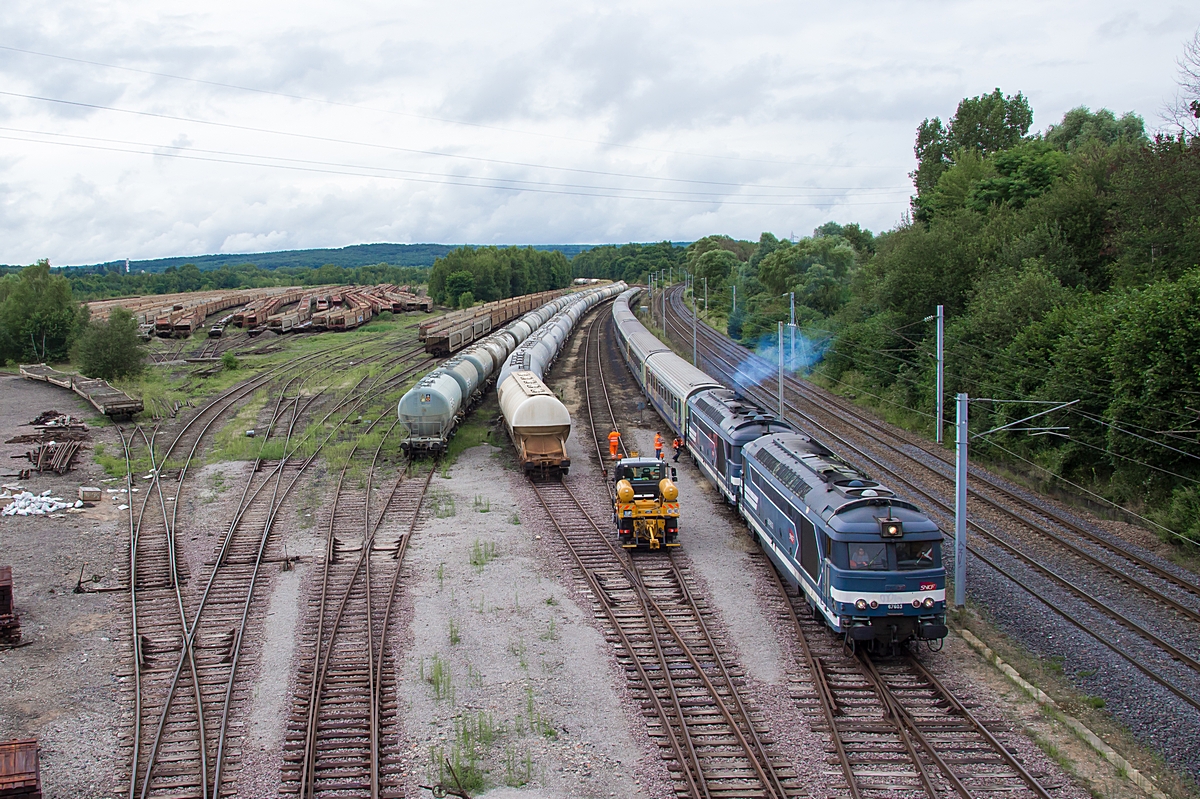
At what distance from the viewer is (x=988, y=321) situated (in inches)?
1320

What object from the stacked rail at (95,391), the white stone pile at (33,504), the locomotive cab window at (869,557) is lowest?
the white stone pile at (33,504)

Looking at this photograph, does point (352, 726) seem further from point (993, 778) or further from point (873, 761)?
point (993, 778)

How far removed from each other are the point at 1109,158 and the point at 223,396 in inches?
1747

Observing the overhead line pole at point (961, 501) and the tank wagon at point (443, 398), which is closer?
the overhead line pole at point (961, 501)

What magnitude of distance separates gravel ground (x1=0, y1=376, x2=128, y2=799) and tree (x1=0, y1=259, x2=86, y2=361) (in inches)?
1443

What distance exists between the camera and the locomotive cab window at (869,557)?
15.1 meters

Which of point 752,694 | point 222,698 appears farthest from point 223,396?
point 752,694

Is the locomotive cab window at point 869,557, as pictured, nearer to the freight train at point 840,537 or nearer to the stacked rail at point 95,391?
the freight train at point 840,537

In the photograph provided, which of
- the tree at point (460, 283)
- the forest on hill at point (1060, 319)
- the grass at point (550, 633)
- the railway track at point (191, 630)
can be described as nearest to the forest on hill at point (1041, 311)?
the forest on hill at point (1060, 319)

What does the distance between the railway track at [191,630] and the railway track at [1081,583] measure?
1525 centimetres

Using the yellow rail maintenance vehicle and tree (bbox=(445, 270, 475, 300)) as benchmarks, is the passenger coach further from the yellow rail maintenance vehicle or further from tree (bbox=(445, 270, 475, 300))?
tree (bbox=(445, 270, 475, 300))

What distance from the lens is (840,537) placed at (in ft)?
50.1

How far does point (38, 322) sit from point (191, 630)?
52689 millimetres

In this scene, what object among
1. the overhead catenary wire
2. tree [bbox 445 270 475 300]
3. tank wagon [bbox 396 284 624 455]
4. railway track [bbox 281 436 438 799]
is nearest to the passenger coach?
railway track [bbox 281 436 438 799]
